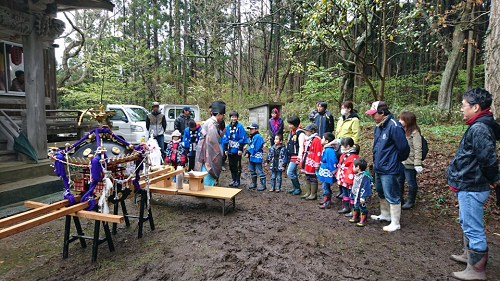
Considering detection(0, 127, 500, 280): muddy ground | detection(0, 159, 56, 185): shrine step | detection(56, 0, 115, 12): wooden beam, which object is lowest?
detection(0, 127, 500, 280): muddy ground

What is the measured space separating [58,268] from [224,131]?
13.8 feet

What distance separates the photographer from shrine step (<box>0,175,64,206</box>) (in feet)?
16.6

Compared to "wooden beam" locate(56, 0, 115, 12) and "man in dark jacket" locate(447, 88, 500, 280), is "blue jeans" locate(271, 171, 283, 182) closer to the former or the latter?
"man in dark jacket" locate(447, 88, 500, 280)

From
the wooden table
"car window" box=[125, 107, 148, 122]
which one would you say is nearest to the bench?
the wooden table

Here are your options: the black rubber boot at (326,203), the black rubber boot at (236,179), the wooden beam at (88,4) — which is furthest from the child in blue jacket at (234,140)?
the wooden beam at (88,4)

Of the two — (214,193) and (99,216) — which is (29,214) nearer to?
(99,216)

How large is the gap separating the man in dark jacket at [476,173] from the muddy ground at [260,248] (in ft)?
1.11

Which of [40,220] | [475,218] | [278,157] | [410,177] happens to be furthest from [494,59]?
[40,220]

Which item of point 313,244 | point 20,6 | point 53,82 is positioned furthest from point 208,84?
point 313,244

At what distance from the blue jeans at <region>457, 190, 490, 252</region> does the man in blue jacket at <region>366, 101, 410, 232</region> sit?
1172 mm

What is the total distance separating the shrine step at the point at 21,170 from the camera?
18.0 feet

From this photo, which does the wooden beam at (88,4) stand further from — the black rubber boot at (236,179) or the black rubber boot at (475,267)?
the black rubber boot at (475,267)

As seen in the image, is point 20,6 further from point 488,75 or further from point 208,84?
point 208,84

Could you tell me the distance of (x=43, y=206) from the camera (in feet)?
10.3
